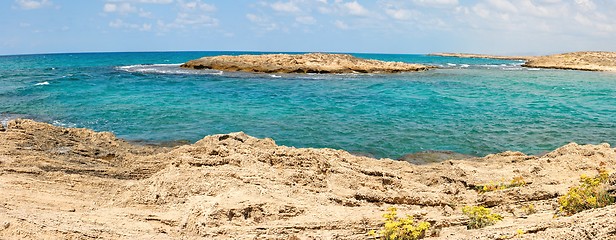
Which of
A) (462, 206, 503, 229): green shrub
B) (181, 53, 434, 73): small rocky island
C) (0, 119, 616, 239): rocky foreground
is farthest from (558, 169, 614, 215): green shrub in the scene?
(181, 53, 434, 73): small rocky island

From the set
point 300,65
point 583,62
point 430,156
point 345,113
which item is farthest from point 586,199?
point 583,62

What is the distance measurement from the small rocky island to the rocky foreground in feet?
136

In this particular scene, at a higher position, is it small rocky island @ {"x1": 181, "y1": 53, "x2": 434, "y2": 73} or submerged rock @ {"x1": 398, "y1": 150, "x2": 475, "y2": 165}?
small rocky island @ {"x1": 181, "y1": 53, "x2": 434, "y2": 73}

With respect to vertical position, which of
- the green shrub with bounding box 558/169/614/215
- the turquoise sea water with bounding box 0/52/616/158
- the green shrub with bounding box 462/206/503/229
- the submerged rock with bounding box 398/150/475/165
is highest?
the green shrub with bounding box 558/169/614/215

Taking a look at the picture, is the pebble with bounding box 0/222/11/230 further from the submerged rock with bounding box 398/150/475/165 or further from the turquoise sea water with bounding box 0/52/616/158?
the turquoise sea water with bounding box 0/52/616/158

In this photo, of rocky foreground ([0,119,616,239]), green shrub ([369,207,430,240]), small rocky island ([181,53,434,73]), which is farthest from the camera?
small rocky island ([181,53,434,73])

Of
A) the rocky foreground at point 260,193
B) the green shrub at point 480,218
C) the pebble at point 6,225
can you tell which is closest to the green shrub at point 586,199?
the rocky foreground at point 260,193

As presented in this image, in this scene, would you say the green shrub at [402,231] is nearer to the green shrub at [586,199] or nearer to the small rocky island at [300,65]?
the green shrub at [586,199]

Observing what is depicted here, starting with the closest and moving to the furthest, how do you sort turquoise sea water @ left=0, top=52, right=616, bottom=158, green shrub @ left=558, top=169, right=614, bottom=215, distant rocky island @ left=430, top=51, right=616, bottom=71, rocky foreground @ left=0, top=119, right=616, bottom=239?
rocky foreground @ left=0, top=119, right=616, bottom=239
green shrub @ left=558, top=169, right=614, bottom=215
turquoise sea water @ left=0, top=52, right=616, bottom=158
distant rocky island @ left=430, top=51, right=616, bottom=71

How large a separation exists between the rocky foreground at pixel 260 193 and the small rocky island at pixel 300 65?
4134cm

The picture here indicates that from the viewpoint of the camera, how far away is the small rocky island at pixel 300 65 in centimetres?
5322

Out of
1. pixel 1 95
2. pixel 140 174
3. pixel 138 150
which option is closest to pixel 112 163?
pixel 140 174

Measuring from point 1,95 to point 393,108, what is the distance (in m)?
25.2

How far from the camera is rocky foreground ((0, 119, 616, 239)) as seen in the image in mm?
6023
